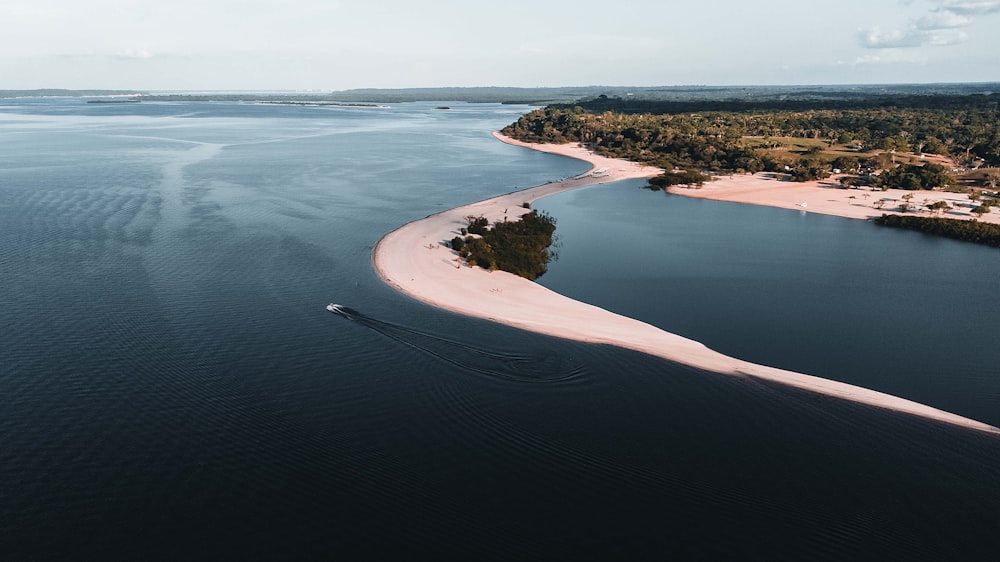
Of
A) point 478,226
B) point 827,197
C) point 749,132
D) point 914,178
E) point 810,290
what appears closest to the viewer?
point 810,290

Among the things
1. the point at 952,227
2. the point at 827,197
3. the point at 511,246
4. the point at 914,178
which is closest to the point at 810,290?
the point at 511,246

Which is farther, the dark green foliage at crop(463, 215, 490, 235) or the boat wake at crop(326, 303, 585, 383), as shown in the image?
the dark green foliage at crop(463, 215, 490, 235)

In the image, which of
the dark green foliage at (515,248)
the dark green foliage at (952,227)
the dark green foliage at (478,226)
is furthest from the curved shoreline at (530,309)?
the dark green foliage at (952,227)

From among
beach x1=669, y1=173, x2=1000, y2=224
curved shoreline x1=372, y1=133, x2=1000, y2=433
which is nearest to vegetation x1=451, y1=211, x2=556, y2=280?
curved shoreline x1=372, y1=133, x2=1000, y2=433

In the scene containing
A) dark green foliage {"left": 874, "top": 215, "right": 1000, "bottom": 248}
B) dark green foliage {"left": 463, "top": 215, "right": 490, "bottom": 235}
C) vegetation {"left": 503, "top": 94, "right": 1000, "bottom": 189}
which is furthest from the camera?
vegetation {"left": 503, "top": 94, "right": 1000, "bottom": 189}

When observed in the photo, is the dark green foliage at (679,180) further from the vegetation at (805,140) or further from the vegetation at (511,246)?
the vegetation at (511,246)

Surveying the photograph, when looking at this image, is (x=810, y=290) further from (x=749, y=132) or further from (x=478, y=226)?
(x=749, y=132)

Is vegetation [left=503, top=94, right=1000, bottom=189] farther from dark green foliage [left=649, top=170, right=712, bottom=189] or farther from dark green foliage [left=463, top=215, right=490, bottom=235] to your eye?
dark green foliage [left=463, top=215, right=490, bottom=235]

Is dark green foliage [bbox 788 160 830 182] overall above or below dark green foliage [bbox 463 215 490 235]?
above
